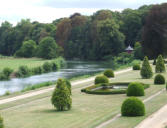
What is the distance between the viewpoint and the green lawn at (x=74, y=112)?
14508 millimetres

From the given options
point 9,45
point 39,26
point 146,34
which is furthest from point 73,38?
point 146,34

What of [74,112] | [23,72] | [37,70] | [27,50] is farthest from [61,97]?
[27,50]

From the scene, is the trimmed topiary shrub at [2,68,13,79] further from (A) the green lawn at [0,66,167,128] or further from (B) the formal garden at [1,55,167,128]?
(A) the green lawn at [0,66,167,128]

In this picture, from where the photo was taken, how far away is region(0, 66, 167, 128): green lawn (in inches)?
571

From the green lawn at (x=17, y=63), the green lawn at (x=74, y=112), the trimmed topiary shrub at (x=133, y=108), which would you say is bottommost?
the green lawn at (x=74, y=112)

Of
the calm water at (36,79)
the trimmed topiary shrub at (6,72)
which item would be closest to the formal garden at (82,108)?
the calm water at (36,79)

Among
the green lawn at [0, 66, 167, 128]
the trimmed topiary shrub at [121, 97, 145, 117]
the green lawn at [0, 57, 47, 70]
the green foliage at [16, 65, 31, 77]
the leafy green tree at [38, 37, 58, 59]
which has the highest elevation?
the leafy green tree at [38, 37, 58, 59]

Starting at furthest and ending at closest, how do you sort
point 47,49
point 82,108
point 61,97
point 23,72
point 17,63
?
point 47,49 → point 17,63 → point 23,72 → point 82,108 → point 61,97

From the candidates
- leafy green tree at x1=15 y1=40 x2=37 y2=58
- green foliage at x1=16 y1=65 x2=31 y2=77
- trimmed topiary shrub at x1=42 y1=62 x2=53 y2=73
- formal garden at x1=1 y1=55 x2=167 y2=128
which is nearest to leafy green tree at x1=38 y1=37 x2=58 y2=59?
leafy green tree at x1=15 y1=40 x2=37 y2=58

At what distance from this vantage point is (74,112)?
17266 millimetres

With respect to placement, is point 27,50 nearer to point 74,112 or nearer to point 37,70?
point 37,70

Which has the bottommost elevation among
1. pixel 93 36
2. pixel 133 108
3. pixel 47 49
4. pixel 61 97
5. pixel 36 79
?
pixel 36 79

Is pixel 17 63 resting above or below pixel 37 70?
above

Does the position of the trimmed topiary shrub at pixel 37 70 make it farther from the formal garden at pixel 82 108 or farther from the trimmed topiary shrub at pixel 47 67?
the formal garden at pixel 82 108
